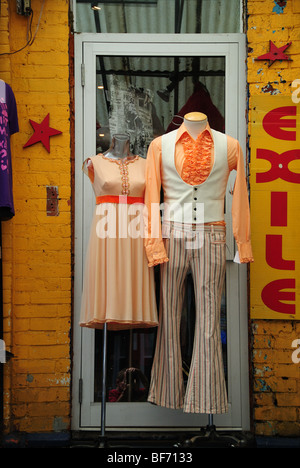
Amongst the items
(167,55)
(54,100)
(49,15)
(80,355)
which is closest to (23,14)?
(49,15)

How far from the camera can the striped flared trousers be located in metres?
3.45

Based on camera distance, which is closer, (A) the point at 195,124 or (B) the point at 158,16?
(A) the point at 195,124

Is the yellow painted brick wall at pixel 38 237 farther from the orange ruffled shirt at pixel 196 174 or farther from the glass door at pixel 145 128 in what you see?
the orange ruffled shirt at pixel 196 174

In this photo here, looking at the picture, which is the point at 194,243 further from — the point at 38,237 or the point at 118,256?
the point at 38,237

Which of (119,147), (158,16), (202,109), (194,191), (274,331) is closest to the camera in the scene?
(194,191)

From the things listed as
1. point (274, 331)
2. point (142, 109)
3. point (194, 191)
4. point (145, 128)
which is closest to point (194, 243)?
point (194, 191)

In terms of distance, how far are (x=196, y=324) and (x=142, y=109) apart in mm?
1442

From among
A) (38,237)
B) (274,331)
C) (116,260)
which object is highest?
(38,237)

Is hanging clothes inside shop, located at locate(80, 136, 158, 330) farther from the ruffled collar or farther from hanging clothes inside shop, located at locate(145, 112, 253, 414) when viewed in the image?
the ruffled collar

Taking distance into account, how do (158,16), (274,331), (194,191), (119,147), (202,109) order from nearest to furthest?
(194,191)
(119,147)
(274,331)
(202,109)
(158,16)

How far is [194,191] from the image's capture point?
3508 mm

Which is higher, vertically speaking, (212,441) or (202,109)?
(202,109)

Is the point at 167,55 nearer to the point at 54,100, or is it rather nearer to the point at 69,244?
the point at 54,100

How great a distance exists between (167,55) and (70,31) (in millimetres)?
638
